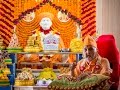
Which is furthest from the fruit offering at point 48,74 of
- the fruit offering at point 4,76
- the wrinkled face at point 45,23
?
the wrinkled face at point 45,23

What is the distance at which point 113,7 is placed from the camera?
6.49m

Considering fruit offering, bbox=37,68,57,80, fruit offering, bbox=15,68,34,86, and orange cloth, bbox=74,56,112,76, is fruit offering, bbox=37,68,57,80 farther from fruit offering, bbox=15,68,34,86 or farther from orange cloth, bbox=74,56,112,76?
orange cloth, bbox=74,56,112,76

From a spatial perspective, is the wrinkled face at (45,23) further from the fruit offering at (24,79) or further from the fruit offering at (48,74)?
the fruit offering at (24,79)

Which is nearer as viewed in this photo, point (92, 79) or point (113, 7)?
point (92, 79)

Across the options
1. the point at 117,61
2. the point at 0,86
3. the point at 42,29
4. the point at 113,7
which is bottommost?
the point at 0,86

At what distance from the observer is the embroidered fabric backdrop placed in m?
6.54

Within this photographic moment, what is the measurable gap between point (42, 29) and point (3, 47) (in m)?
0.82

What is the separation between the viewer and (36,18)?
21.7ft

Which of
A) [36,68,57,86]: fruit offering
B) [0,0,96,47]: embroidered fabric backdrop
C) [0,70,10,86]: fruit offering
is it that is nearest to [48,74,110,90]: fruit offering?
[36,68,57,86]: fruit offering

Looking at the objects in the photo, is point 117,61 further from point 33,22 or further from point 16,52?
point 33,22

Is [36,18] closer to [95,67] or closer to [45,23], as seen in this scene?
[45,23]

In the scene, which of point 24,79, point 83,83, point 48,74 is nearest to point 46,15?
point 48,74

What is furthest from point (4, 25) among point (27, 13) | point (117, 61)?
point (117, 61)

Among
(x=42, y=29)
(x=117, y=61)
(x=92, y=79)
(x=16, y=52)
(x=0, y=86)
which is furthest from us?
(x=42, y=29)
